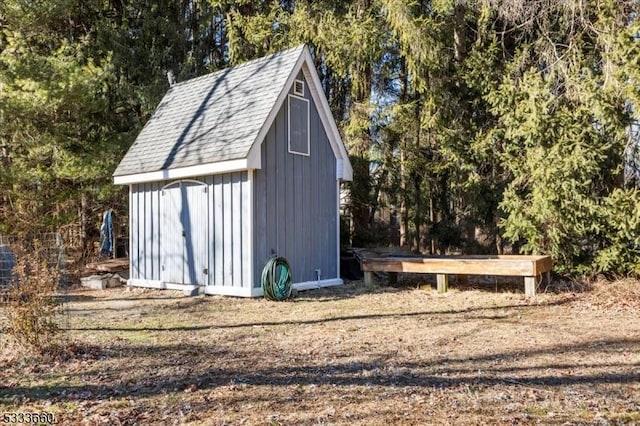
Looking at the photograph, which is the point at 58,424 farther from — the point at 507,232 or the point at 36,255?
the point at 507,232

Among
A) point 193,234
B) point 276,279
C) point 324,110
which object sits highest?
point 324,110

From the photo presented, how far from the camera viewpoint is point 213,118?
10.3 meters

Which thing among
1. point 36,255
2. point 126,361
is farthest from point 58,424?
point 36,255

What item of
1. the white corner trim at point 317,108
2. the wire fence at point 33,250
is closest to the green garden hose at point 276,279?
the white corner trim at point 317,108

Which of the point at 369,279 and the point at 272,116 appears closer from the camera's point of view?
the point at 272,116

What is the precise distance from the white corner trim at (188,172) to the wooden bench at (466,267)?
3.40 m

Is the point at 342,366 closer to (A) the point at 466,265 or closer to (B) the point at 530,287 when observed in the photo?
(A) the point at 466,265

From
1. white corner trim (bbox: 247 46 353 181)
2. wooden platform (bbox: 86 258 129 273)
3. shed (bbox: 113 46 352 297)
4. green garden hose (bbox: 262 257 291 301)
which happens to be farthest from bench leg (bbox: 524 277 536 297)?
wooden platform (bbox: 86 258 129 273)

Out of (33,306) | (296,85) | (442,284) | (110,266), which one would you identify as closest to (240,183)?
(296,85)

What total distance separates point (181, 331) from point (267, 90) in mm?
5007

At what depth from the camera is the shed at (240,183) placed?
9.26 m

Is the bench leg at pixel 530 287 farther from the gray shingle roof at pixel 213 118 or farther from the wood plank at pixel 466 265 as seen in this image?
the gray shingle roof at pixel 213 118

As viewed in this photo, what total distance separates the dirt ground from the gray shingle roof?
117 inches

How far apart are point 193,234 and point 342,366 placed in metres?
5.79
